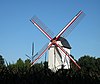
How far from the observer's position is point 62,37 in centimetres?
6550

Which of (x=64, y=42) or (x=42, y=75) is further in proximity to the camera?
(x=64, y=42)

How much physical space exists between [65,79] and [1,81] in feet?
3.67

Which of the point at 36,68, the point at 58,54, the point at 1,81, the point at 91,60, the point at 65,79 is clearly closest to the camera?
the point at 1,81

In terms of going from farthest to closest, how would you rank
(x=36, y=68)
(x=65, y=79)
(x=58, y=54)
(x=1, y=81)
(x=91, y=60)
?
1. (x=91, y=60)
2. (x=58, y=54)
3. (x=36, y=68)
4. (x=65, y=79)
5. (x=1, y=81)

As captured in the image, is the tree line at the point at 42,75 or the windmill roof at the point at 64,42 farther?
A: the windmill roof at the point at 64,42

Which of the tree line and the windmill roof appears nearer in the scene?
the tree line

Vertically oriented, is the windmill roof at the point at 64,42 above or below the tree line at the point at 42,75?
above

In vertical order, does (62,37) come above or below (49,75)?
above

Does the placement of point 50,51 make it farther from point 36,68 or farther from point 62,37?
point 36,68

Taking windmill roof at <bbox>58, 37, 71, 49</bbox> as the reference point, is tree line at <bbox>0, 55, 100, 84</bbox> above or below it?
below

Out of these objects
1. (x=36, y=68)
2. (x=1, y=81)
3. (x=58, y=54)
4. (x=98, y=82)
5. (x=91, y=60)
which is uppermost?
(x=91, y=60)

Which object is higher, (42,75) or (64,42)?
(64,42)

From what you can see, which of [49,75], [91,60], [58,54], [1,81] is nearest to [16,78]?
[1,81]

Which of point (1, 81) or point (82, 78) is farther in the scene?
point (82, 78)
